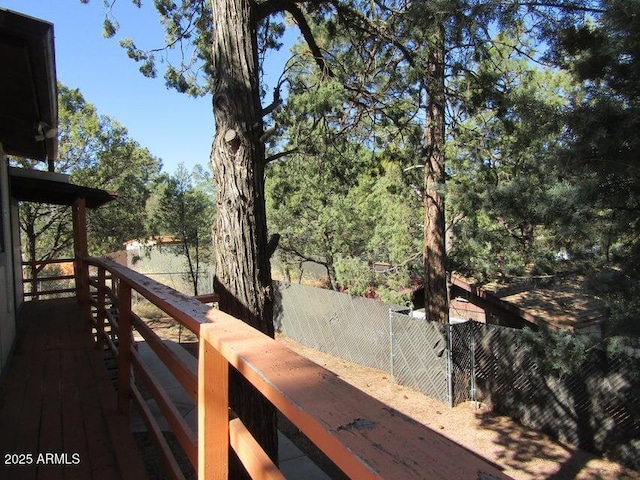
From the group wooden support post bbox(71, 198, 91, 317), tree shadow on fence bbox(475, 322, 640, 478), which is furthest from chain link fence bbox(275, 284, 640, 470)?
wooden support post bbox(71, 198, 91, 317)

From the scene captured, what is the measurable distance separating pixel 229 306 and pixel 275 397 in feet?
7.57

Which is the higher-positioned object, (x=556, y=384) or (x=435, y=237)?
(x=435, y=237)

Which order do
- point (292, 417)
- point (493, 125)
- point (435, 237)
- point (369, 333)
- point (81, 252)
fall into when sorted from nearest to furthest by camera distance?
point (292, 417), point (81, 252), point (493, 125), point (435, 237), point (369, 333)

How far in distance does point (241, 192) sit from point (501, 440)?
656cm

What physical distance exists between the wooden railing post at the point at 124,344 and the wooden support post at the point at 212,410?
149 cm

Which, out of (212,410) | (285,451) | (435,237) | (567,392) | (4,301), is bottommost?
(285,451)

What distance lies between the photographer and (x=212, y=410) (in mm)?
1349

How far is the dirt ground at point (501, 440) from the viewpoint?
616 cm

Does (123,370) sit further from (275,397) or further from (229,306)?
(275,397)

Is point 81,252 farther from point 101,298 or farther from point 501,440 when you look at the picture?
point 501,440

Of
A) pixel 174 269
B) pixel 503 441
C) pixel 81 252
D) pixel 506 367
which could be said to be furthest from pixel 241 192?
pixel 174 269

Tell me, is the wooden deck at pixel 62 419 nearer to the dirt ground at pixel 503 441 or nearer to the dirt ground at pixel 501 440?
the dirt ground at pixel 501 440

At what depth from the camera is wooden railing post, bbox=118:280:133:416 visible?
2736mm

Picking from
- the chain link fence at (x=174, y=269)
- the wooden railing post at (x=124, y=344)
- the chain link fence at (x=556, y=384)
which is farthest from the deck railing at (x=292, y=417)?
the chain link fence at (x=174, y=269)
